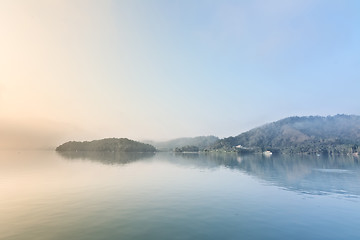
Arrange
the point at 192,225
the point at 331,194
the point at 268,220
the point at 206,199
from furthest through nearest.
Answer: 1. the point at 331,194
2. the point at 206,199
3. the point at 268,220
4. the point at 192,225

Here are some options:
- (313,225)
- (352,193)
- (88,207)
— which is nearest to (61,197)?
(88,207)

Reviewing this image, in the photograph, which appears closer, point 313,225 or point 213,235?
point 213,235

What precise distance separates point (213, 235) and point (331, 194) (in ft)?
135

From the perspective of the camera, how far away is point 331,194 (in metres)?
49.8

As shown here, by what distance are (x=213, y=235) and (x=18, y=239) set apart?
2060 cm

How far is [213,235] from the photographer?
23953 mm

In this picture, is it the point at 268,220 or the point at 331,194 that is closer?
the point at 268,220

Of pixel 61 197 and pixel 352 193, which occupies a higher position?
pixel 61 197

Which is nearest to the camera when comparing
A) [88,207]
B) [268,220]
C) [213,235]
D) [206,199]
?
[213,235]

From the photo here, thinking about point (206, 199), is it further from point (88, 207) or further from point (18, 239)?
point (18, 239)

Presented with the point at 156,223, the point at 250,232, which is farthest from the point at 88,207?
the point at 250,232

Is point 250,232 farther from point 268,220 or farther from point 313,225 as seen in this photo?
point 313,225

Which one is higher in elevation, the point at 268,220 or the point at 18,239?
the point at 18,239

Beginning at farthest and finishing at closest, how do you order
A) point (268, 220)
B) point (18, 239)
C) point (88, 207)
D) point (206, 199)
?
point (206, 199)
point (88, 207)
point (268, 220)
point (18, 239)
